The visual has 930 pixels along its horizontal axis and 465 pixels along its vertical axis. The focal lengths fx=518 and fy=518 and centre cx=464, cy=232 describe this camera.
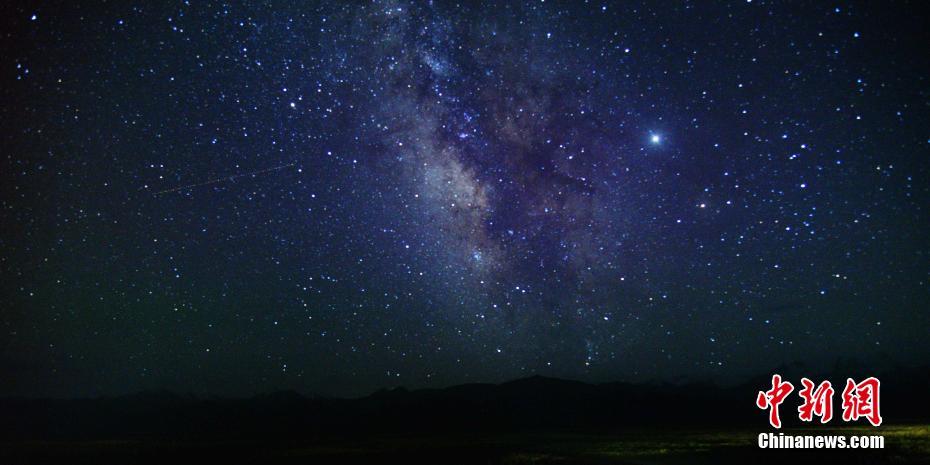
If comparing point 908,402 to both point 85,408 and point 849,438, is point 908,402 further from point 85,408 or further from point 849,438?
point 85,408

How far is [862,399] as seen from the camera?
1823cm

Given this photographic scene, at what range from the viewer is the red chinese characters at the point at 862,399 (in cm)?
1809

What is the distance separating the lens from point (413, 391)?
114 m

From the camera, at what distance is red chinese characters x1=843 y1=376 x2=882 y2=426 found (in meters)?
18.1

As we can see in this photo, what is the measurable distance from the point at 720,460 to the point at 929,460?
6.68m

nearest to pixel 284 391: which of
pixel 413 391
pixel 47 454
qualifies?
pixel 413 391
